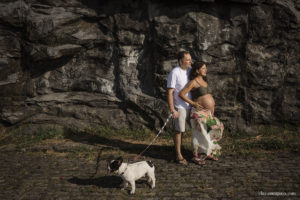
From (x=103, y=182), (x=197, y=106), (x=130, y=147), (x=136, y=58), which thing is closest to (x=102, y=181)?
A: (x=103, y=182)

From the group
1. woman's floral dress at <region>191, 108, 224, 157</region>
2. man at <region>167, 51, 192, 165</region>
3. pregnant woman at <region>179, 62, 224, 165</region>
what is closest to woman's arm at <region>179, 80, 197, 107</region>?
pregnant woman at <region>179, 62, 224, 165</region>

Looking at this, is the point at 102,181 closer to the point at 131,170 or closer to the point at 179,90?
the point at 131,170

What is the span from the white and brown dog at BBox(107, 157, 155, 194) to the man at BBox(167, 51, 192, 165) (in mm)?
1277

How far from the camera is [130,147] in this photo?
707 centimetres

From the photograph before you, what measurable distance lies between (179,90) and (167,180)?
1.95 metres

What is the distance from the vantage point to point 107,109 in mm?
8297

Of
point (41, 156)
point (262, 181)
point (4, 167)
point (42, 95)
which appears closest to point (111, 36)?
point (42, 95)

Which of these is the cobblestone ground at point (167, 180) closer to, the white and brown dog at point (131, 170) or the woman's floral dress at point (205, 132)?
the white and brown dog at point (131, 170)

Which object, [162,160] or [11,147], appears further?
[11,147]

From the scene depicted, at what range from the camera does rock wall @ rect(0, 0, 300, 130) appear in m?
7.50

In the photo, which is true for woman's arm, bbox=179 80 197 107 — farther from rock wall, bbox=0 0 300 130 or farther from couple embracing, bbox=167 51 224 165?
rock wall, bbox=0 0 300 130

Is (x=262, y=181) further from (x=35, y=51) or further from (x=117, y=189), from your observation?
(x=35, y=51)

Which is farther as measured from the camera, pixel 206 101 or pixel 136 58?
pixel 136 58

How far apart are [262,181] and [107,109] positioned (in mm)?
5014
